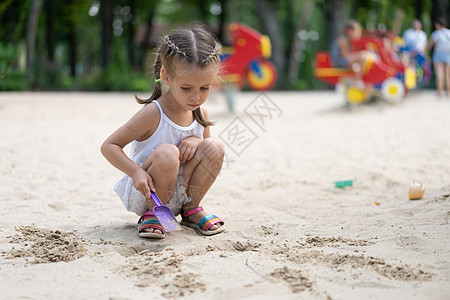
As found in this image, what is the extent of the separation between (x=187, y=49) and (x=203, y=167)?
1.89 feet

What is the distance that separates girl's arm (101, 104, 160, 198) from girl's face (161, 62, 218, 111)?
0.14 m

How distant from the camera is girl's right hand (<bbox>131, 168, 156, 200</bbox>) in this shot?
2129 mm

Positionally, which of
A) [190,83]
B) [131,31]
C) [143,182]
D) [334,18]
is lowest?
[143,182]

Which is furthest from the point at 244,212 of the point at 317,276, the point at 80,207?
the point at 317,276

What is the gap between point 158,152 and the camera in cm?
220

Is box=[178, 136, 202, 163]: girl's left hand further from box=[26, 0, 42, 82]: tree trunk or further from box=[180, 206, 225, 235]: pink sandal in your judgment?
box=[26, 0, 42, 82]: tree trunk

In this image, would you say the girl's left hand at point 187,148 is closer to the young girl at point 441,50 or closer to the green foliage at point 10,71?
the young girl at point 441,50

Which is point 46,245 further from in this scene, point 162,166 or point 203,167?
point 203,167

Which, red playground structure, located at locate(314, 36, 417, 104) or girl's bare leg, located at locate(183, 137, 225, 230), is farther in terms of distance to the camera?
red playground structure, located at locate(314, 36, 417, 104)

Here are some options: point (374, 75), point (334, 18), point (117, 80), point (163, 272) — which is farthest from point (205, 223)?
point (334, 18)

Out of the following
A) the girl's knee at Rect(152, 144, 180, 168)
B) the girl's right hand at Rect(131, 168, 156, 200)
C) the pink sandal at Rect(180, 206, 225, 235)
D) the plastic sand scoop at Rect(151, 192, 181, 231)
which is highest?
the girl's knee at Rect(152, 144, 180, 168)

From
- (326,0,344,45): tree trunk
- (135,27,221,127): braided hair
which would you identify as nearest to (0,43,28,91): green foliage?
(135,27,221,127): braided hair

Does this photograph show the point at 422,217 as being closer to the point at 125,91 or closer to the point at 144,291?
the point at 144,291

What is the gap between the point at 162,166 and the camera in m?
2.20
